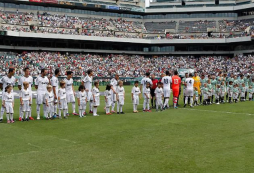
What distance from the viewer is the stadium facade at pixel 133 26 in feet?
202

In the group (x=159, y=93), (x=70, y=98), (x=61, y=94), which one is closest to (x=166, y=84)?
(x=159, y=93)

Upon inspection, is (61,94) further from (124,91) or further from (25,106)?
(124,91)

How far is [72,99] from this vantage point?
17.2 metres

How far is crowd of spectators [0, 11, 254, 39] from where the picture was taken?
60250 mm

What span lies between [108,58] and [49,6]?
15.7m

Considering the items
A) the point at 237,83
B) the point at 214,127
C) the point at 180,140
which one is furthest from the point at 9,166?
the point at 237,83

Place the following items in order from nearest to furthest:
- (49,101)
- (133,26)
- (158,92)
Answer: (49,101)
(158,92)
(133,26)

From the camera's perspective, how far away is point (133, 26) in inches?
2901

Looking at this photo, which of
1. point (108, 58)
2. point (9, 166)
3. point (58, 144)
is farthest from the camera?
point (108, 58)

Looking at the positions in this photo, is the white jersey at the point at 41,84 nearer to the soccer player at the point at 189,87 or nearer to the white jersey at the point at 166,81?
the white jersey at the point at 166,81

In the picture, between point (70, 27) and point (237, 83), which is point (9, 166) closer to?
point (237, 83)

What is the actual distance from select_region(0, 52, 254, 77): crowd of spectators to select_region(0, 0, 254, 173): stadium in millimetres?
201

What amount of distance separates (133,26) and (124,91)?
4767 centimetres

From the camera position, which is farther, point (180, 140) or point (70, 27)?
point (70, 27)
